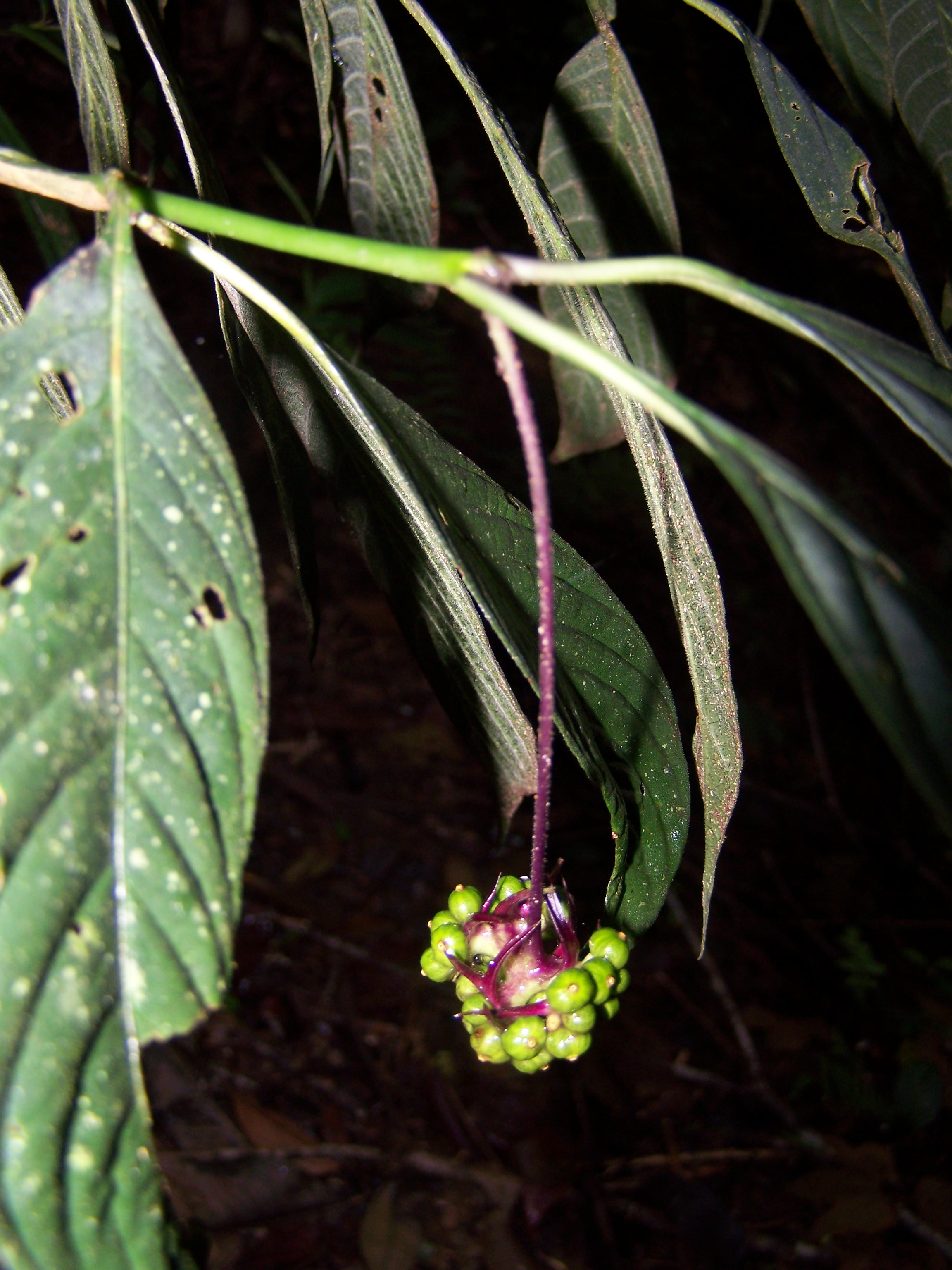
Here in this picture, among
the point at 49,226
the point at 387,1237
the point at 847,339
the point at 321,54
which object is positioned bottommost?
the point at 387,1237

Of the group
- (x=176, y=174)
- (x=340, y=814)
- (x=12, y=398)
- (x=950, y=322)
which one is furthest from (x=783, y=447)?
(x=12, y=398)

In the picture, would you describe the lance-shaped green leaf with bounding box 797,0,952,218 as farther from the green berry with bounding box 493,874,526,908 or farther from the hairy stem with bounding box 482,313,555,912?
the green berry with bounding box 493,874,526,908

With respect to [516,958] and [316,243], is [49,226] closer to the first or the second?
[316,243]

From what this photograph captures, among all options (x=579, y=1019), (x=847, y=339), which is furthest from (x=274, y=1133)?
(x=847, y=339)

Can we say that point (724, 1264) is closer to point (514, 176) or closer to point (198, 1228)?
point (198, 1228)

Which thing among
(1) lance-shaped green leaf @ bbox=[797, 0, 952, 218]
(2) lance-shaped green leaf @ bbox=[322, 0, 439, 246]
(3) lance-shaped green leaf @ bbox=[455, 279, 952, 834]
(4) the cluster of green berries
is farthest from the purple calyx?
(1) lance-shaped green leaf @ bbox=[797, 0, 952, 218]

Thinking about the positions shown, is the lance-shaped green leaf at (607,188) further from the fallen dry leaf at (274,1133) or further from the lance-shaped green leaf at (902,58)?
the fallen dry leaf at (274,1133)

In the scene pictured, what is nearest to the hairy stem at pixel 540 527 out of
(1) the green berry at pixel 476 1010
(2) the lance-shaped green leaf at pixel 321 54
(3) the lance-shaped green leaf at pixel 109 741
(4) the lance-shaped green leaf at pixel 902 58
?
(3) the lance-shaped green leaf at pixel 109 741
